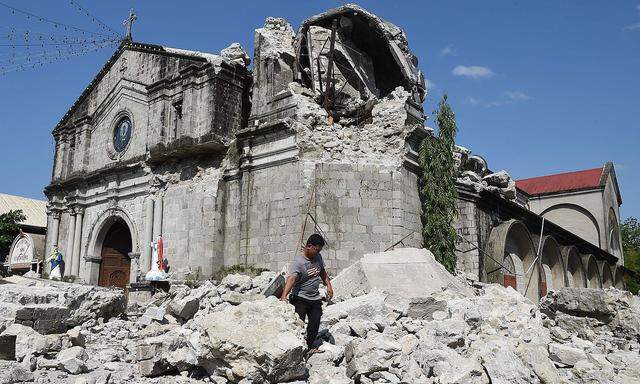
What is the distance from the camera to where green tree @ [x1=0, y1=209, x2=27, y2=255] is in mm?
27000

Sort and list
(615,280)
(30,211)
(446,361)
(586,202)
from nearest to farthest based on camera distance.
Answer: (446,361) → (615,280) → (586,202) → (30,211)

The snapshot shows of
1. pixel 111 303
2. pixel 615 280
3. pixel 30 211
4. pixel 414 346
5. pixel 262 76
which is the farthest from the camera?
pixel 30 211

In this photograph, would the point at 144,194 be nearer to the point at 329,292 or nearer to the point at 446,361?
the point at 329,292

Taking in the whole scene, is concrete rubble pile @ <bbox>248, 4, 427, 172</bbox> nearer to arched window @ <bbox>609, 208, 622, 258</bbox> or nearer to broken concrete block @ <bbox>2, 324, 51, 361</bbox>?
broken concrete block @ <bbox>2, 324, 51, 361</bbox>

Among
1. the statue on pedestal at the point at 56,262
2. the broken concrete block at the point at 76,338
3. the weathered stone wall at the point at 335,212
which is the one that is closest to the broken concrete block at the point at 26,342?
the broken concrete block at the point at 76,338

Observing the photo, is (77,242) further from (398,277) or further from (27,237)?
(398,277)

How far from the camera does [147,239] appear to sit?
15.5 meters

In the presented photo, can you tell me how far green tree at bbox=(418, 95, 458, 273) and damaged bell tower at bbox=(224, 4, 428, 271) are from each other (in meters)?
0.26

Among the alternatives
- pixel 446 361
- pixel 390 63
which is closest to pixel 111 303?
pixel 446 361

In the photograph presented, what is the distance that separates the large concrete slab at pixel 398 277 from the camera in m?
8.75

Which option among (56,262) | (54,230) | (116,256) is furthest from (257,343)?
(54,230)

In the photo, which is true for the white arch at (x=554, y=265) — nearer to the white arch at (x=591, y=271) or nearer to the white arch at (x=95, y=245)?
the white arch at (x=591, y=271)

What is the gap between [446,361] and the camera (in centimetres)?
556

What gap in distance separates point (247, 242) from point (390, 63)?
22.6ft
